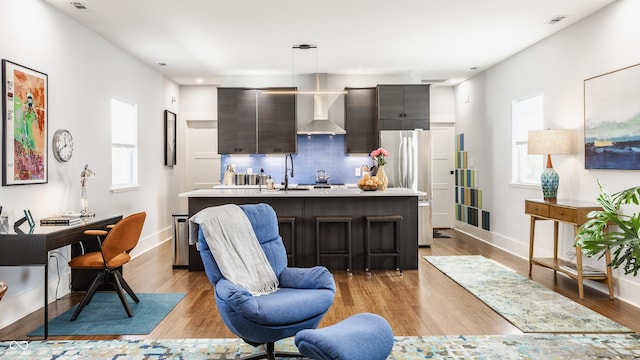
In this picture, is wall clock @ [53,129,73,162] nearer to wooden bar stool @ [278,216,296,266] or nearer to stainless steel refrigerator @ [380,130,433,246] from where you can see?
wooden bar stool @ [278,216,296,266]

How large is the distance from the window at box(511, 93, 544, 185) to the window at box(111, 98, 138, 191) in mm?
5384

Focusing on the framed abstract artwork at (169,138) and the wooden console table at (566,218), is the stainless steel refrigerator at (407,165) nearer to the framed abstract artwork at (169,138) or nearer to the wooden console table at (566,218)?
the wooden console table at (566,218)

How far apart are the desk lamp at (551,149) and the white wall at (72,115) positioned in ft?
16.5

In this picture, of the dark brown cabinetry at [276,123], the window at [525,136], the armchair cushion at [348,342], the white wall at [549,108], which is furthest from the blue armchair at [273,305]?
the dark brown cabinetry at [276,123]

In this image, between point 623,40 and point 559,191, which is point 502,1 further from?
point 559,191

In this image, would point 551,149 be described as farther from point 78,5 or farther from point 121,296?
point 78,5

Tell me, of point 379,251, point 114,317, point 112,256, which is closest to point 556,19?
point 379,251

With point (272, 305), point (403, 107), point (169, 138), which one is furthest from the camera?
point (169, 138)

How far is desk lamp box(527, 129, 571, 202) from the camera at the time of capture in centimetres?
493

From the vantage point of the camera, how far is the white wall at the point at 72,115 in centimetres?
387

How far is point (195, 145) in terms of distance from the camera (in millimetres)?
8609

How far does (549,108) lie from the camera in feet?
18.3

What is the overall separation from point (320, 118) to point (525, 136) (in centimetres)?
318

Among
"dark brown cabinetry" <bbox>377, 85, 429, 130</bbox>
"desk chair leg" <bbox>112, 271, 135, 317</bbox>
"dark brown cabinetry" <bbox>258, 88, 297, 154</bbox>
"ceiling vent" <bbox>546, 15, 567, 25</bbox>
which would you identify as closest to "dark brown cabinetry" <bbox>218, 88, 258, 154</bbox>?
"dark brown cabinetry" <bbox>258, 88, 297, 154</bbox>
